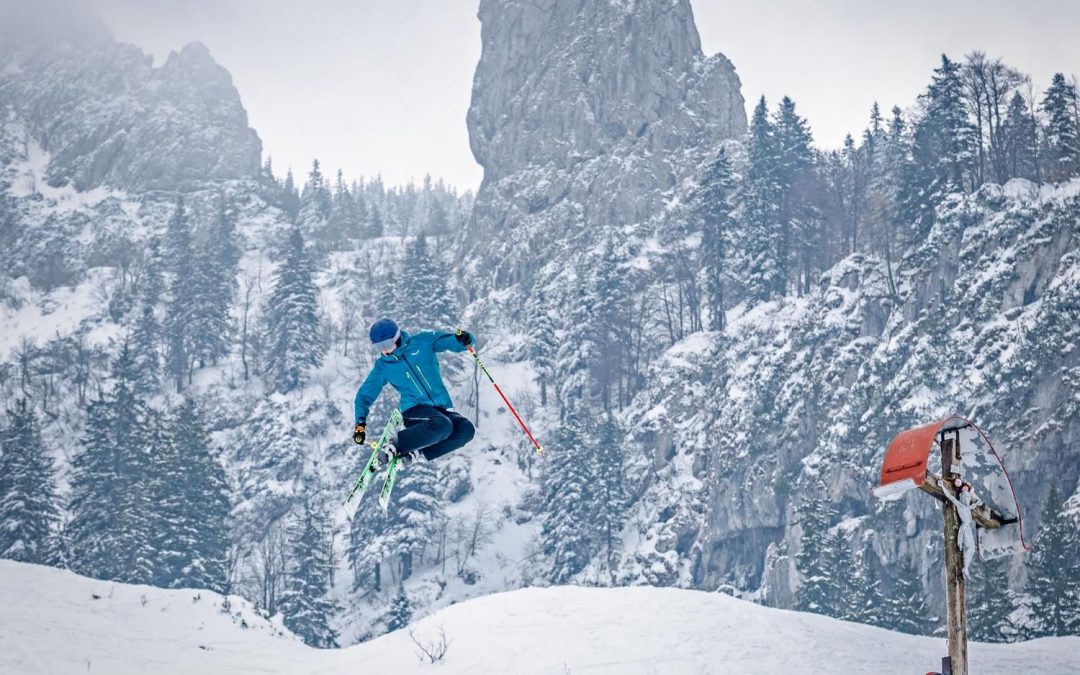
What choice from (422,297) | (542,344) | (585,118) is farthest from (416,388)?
(585,118)

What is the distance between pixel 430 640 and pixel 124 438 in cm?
5661

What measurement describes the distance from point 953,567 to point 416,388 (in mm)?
6555

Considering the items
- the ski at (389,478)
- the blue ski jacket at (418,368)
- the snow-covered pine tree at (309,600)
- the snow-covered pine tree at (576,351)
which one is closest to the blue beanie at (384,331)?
the blue ski jacket at (418,368)

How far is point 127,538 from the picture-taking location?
5284 cm

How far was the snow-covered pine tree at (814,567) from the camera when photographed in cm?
4928

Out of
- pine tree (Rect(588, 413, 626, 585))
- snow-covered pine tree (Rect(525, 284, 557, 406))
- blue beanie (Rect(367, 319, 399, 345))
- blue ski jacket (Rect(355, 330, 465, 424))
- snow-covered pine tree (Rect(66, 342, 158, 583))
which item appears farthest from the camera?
snow-covered pine tree (Rect(525, 284, 557, 406))

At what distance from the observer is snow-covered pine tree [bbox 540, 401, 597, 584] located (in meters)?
66.5

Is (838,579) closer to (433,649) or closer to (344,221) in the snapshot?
(433,649)

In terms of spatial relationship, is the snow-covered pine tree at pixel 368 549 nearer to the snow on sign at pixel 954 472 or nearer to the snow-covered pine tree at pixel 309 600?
the snow-covered pine tree at pixel 309 600

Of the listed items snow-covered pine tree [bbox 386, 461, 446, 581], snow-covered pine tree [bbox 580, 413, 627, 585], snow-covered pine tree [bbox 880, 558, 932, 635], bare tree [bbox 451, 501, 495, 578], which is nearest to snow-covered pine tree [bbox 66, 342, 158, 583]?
snow-covered pine tree [bbox 386, 461, 446, 581]

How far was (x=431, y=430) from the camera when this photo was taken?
1322 centimetres

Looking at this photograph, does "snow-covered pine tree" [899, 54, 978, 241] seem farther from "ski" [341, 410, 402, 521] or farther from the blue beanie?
the blue beanie

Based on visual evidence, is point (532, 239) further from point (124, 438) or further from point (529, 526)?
point (124, 438)

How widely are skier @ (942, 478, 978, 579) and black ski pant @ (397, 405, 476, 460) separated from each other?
5691mm
